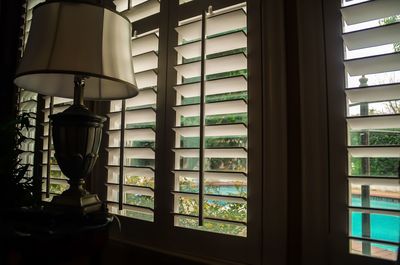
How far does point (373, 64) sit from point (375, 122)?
→ 167 mm

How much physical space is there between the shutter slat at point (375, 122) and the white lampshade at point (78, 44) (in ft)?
2.48

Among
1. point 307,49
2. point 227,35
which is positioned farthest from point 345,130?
point 227,35

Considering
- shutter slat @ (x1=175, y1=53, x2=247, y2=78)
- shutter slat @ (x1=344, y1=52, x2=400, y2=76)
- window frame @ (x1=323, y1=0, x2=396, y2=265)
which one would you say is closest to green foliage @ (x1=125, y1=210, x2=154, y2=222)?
shutter slat @ (x1=175, y1=53, x2=247, y2=78)

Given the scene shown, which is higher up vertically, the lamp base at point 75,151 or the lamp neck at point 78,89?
the lamp neck at point 78,89

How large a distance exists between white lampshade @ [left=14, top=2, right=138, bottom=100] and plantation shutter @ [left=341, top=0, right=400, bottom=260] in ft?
2.48

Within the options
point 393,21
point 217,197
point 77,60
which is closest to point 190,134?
point 217,197

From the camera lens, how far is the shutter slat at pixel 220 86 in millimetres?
1063

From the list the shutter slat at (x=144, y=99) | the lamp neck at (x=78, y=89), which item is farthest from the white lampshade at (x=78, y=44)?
the shutter slat at (x=144, y=99)

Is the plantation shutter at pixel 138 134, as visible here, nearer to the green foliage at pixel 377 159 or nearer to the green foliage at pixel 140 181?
the green foliage at pixel 140 181

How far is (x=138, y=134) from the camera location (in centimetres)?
135

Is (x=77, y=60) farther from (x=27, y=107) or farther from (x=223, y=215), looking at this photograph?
(x=27, y=107)

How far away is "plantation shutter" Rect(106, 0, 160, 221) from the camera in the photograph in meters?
1.33

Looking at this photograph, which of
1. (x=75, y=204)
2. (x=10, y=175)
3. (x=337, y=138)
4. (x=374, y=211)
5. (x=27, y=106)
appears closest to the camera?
(x=374, y=211)

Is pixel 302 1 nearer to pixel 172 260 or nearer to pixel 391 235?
pixel 391 235
